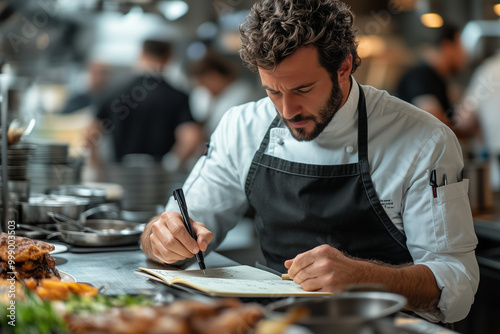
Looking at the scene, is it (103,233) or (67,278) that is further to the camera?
(103,233)

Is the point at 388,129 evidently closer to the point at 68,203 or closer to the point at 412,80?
the point at 68,203

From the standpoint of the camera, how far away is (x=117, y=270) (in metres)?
2.02

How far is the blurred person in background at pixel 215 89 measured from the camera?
698 cm

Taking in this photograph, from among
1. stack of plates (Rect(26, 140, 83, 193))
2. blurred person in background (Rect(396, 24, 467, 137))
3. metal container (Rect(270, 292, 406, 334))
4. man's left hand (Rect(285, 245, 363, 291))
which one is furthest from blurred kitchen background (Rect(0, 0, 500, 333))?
metal container (Rect(270, 292, 406, 334))

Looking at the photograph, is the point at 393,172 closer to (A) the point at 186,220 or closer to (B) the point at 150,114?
(A) the point at 186,220

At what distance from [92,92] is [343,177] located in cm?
577

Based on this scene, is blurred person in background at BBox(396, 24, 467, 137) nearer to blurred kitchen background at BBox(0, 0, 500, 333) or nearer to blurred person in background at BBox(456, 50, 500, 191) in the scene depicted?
blurred person in background at BBox(456, 50, 500, 191)

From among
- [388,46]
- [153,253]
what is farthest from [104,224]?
[388,46]

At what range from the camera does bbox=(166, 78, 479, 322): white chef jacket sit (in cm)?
193

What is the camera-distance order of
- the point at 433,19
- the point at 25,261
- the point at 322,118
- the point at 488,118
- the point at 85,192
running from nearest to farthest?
the point at 25,261
the point at 322,118
the point at 85,192
the point at 488,118
the point at 433,19

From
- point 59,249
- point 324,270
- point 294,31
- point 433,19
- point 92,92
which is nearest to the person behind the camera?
point 324,270

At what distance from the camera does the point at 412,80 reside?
17.9 ft

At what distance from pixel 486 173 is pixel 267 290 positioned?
2.53m

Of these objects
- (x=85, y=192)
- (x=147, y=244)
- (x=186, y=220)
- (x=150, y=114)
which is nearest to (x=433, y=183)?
(x=186, y=220)
